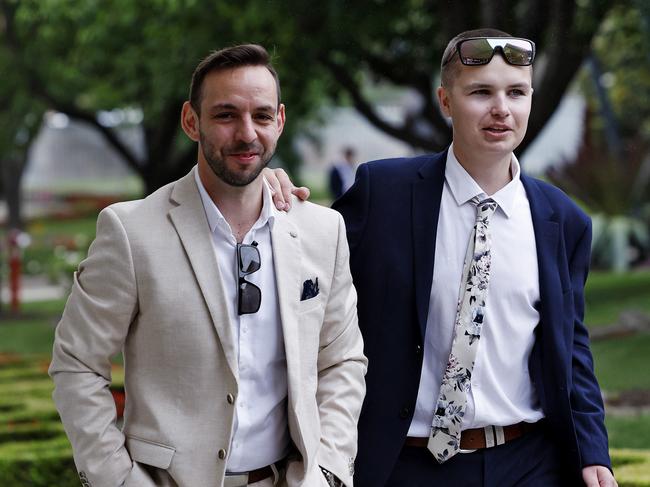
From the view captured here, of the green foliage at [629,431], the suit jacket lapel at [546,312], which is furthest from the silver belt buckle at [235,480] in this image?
the green foliage at [629,431]

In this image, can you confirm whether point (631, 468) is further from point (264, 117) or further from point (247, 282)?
point (264, 117)

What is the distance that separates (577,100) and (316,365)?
3227cm

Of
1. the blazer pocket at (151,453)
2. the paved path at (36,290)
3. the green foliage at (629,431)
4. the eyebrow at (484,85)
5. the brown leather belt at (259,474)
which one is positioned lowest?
the paved path at (36,290)

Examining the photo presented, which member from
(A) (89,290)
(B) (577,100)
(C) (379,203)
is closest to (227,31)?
(C) (379,203)

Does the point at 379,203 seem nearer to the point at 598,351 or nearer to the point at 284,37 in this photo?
the point at 284,37

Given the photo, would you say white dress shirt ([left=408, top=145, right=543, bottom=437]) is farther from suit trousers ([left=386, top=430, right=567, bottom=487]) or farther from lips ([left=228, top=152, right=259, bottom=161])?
lips ([left=228, top=152, right=259, bottom=161])

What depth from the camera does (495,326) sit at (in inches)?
126

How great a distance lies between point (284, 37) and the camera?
9.83 metres

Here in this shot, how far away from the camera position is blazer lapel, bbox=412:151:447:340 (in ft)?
10.6

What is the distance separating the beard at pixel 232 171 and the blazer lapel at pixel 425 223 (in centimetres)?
67

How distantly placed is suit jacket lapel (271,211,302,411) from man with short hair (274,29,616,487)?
19.4 inches

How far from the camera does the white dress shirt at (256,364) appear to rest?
9.02ft

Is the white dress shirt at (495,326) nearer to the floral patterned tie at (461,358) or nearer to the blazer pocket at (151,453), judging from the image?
the floral patterned tie at (461,358)

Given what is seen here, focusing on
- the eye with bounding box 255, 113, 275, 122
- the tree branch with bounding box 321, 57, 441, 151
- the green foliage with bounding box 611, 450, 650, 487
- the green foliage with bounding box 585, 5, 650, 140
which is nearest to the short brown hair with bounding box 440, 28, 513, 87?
the eye with bounding box 255, 113, 275, 122
